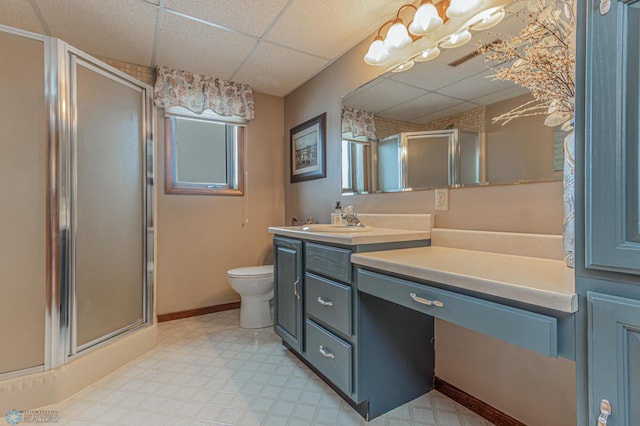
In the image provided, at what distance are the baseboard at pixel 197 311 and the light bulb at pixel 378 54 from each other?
2401mm

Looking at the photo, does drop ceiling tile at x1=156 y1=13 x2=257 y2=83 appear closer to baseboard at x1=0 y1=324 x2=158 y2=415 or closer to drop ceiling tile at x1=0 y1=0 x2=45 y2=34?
drop ceiling tile at x1=0 y1=0 x2=45 y2=34

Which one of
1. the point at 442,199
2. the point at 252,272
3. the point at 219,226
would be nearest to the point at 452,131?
the point at 442,199

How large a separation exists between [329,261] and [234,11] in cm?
155

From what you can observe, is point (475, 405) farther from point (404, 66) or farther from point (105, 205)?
point (105, 205)

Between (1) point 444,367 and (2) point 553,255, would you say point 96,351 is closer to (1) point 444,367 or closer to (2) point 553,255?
(1) point 444,367

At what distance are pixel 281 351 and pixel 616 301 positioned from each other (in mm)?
1836

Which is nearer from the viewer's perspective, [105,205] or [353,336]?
[353,336]

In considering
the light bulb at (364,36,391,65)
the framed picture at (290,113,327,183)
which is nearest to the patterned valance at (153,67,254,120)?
the framed picture at (290,113,327,183)

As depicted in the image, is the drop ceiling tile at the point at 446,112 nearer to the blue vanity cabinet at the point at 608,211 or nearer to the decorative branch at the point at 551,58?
the decorative branch at the point at 551,58

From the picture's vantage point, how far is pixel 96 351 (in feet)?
5.66

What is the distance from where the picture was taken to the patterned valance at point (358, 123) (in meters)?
1.99

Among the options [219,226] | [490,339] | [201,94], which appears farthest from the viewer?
[219,226]

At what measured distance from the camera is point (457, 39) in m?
1.44

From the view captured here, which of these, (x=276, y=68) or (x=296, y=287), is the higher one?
(x=276, y=68)
